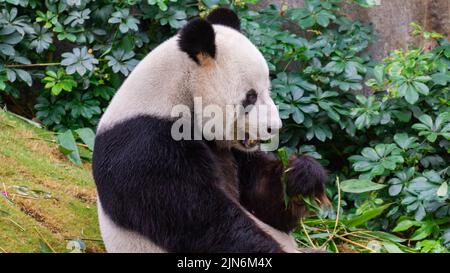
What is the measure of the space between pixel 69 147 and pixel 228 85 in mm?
2309

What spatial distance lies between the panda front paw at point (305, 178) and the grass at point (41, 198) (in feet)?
4.54

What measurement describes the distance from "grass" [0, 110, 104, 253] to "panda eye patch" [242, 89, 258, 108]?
56.2 inches

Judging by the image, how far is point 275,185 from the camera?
4.88 meters

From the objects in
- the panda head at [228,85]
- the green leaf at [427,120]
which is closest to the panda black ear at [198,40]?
the panda head at [228,85]

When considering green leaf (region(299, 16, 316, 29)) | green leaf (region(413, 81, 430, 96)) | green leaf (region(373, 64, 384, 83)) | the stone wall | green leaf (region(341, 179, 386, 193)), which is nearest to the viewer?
green leaf (region(341, 179, 386, 193))

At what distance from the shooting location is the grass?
4875 millimetres

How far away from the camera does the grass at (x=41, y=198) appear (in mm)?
4875

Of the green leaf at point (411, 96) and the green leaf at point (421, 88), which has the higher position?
the green leaf at point (421, 88)

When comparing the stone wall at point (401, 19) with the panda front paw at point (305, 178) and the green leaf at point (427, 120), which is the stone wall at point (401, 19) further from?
the panda front paw at point (305, 178)

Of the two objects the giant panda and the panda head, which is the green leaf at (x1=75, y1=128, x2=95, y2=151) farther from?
the panda head

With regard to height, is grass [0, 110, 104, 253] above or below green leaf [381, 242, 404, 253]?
above

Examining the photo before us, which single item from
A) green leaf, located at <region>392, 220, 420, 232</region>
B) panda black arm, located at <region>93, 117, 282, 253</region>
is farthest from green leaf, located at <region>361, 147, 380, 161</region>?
panda black arm, located at <region>93, 117, 282, 253</region>

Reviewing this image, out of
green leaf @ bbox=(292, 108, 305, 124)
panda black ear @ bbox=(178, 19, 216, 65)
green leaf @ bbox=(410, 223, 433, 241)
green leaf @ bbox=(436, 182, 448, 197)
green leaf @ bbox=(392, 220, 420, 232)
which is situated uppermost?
panda black ear @ bbox=(178, 19, 216, 65)

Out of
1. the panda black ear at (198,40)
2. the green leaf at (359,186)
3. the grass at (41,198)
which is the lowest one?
the green leaf at (359,186)
